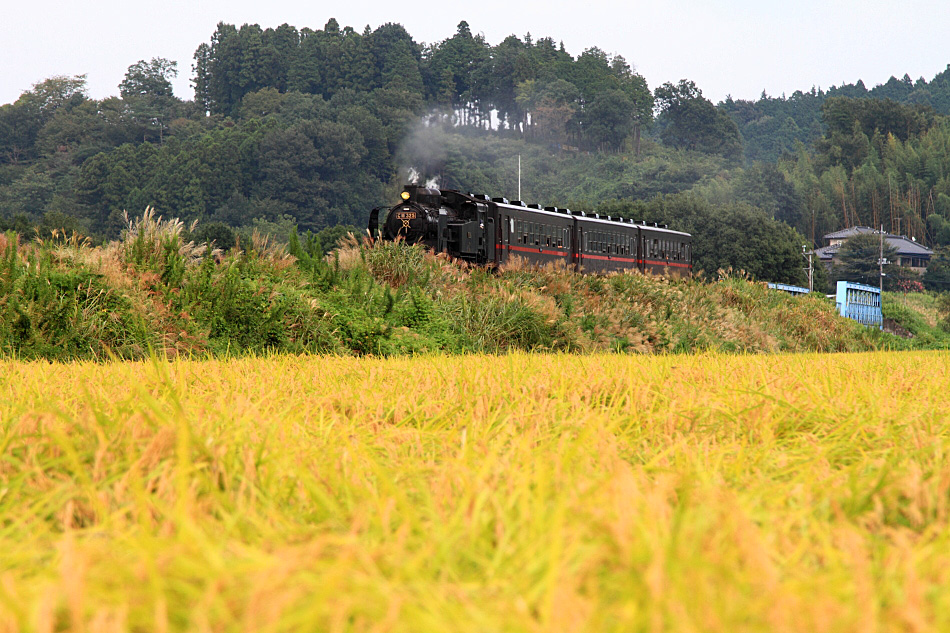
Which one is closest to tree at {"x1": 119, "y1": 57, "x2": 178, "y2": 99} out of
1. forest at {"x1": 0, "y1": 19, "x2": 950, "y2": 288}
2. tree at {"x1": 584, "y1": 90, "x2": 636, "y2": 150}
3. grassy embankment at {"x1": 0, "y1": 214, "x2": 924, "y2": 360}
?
forest at {"x1": 0, "y1": 19, "x2": 950, "y2": 288}

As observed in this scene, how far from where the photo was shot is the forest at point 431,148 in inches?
3703

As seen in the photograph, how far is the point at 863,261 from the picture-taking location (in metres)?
87.2

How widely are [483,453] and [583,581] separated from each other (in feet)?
3.18

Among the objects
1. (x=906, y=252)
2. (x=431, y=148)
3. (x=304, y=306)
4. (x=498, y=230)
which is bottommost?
(x=906, y=252)

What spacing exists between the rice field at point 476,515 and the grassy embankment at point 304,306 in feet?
11.5

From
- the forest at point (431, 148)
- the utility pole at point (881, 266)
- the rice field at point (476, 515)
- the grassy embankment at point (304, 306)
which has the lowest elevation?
the utility pole at point (881, 266)

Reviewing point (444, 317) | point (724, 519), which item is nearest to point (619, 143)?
point (444, 317)

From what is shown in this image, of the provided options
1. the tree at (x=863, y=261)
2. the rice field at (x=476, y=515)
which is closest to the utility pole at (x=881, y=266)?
the tree at (x=863, y=261)

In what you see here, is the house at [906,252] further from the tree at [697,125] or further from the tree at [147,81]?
the tree at [147,81]

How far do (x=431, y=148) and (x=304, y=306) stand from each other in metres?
105

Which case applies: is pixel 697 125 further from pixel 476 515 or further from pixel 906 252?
pixel 476 515

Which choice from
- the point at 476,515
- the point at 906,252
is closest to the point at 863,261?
the point at 906,252

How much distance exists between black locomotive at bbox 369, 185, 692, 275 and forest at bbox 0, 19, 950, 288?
36331 millimetres

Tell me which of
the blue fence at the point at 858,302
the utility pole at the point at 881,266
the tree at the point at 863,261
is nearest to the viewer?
the blue fence at the point at 858,302
